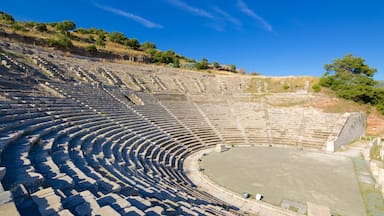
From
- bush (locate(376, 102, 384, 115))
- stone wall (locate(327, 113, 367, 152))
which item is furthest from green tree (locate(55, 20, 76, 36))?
bush (locate(376, 102, 384, 115))

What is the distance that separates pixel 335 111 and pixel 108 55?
108 ft

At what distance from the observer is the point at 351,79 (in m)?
27.6

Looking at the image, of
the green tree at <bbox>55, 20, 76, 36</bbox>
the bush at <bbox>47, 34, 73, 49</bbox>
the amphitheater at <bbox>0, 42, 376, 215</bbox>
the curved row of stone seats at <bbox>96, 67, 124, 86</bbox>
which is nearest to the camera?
the amphitheater at <bbox>0, 42, 376, 215</bbox>

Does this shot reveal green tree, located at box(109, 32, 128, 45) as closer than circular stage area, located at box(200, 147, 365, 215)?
No

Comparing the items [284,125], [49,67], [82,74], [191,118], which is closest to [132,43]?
[82,74]

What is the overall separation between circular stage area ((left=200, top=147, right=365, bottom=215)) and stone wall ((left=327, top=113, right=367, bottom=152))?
1.78 m

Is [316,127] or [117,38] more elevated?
[117,38]

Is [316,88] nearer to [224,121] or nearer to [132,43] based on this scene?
[224,121]

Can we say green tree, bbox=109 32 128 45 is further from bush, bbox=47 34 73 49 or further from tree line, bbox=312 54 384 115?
tree line, bbox=312 54 384 115

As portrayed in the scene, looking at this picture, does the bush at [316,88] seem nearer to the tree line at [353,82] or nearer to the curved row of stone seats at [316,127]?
the tree line at [353,82]

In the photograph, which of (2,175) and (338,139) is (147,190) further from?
(338,139)

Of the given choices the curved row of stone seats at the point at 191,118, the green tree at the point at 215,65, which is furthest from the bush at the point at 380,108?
the green tree at the point at 215,65

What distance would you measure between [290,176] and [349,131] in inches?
513

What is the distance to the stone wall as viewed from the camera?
63.3ft
